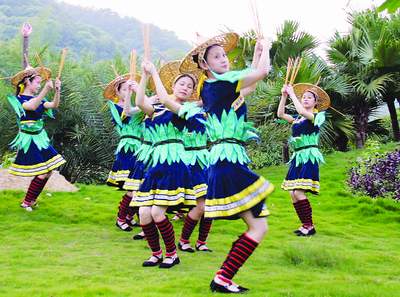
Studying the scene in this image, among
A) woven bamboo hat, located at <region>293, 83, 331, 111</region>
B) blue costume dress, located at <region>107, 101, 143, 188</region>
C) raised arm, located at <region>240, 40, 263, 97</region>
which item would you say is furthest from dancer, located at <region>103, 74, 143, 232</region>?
raised arm, located at <region>240, 40, 263, 97</region>

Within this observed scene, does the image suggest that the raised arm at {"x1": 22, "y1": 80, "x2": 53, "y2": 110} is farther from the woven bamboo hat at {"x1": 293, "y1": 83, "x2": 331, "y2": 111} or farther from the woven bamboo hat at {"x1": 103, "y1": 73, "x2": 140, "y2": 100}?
the woven bamboo hat at {"x1": 293, "y1": 83, "x2": 331, "y2": 111}

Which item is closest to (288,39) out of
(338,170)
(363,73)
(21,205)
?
(363,73)

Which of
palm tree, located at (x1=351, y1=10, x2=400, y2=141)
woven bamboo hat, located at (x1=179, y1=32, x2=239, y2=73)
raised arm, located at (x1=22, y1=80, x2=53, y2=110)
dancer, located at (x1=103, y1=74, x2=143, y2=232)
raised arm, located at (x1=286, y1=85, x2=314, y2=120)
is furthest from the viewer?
palm tree, located at (x1=351, y1=10, x2=400, y2=141)

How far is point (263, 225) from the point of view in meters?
4.36

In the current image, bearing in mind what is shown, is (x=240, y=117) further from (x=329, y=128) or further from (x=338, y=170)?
(x=329, y=128)

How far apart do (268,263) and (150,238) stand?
119 centimetres

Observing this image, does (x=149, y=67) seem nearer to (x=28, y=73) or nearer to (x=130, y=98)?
(x=130, y=98)

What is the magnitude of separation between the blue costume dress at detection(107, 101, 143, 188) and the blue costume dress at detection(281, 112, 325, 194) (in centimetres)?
198

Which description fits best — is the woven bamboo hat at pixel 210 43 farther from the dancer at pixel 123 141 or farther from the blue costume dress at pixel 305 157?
the blue costume dress at pixel 305 157

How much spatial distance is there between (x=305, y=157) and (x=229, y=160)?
3.32 meters

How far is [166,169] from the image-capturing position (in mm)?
5332

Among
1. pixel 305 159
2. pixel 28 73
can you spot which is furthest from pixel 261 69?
pixel 28 73

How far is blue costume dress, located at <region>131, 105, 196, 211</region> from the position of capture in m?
5.22

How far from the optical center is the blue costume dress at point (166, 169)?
206 inches
